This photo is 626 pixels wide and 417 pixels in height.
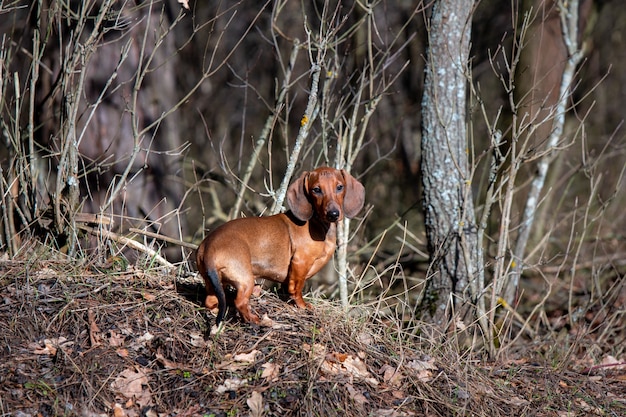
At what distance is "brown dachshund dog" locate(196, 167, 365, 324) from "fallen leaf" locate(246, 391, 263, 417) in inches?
24.0

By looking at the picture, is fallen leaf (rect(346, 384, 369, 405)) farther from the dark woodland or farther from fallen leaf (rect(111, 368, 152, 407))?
fallen leaf (rect(111, 368, 152, 407))

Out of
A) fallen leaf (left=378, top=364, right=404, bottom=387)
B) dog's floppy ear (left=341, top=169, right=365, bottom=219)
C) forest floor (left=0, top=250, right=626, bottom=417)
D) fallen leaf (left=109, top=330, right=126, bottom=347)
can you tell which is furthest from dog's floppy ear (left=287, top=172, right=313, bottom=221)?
fallen leaf (left=109, top=330, right=126, bottom=347)

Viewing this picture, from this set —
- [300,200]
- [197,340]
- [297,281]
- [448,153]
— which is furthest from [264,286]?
[448,153]

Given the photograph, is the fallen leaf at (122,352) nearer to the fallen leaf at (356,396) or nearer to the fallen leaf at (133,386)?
the fallen leaf at (133,386)

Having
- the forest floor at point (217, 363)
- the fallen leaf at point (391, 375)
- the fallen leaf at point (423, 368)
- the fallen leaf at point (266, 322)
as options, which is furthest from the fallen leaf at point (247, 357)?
the fallen leaf at point (423, 368)

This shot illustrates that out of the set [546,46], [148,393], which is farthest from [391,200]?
[148,393]

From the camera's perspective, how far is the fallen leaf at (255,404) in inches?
159

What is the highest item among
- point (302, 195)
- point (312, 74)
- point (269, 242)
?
point (312, 74)

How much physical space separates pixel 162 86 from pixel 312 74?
241 centimetres

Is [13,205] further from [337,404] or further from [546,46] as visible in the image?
[546,46]

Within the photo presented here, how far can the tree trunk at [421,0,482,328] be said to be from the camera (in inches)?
238

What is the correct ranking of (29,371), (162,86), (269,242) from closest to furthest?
(29,371), (269,242), (162,86)

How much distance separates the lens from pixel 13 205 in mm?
5980

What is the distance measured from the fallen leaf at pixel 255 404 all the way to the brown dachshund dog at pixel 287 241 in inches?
24.0
